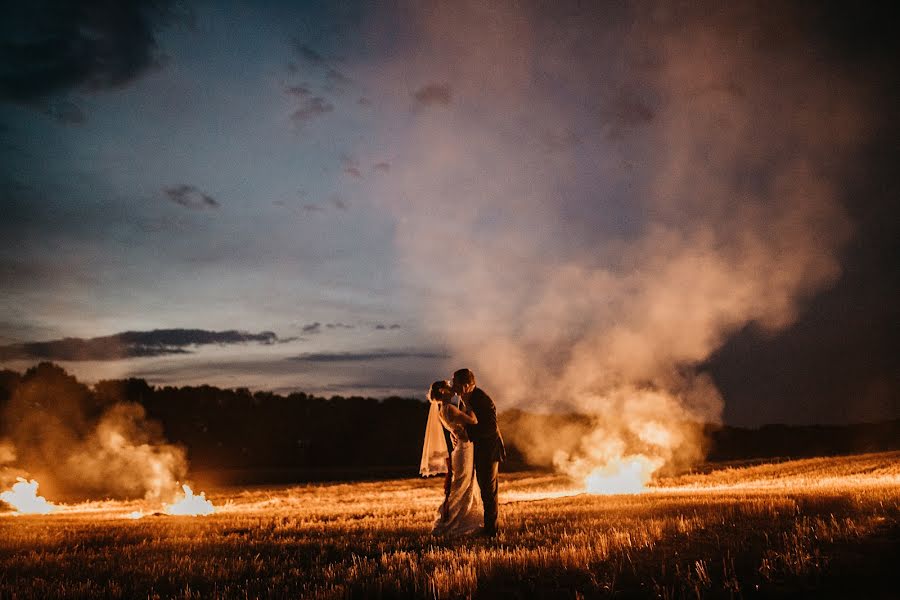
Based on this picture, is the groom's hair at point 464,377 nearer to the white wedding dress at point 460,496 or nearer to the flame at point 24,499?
the white wedding dress at point 460,496

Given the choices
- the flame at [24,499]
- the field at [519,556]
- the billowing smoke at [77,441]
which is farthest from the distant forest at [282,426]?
the field at [519,556]

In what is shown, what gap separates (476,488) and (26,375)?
89.6 metres

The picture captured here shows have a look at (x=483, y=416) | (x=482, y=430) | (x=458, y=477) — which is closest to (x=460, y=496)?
(x=458, y=477)

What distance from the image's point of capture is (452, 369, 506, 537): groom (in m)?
12.0

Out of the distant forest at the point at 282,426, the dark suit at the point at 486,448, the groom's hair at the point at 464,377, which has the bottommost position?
the distant forest at the point at 282,426

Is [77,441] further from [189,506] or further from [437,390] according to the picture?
[437,390]

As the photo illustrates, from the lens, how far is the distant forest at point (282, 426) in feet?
257

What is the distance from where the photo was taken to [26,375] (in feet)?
274

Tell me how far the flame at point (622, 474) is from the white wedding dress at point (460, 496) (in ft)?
46.3

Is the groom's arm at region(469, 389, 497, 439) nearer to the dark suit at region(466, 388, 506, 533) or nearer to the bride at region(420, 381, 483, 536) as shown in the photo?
the dark suit at region(466, 388, 506, 533)

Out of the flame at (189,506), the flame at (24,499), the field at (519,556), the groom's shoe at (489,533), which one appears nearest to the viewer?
the field at (519,556)

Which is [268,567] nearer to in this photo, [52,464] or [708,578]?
[708,578]

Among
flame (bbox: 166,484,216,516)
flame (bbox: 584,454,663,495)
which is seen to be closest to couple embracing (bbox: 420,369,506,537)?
flame (bbox: 584,454,663,495)

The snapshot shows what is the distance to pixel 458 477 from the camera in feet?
41.1
